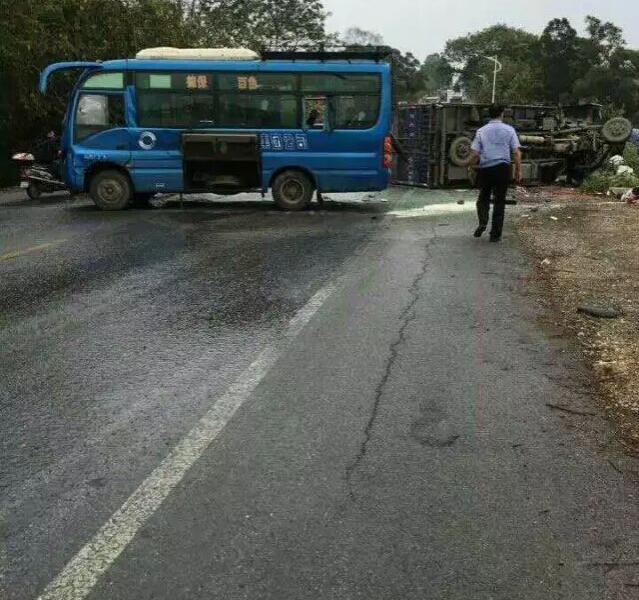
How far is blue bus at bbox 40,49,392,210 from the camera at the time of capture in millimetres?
14273

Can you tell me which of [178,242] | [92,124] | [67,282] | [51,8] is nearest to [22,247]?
[178,242]

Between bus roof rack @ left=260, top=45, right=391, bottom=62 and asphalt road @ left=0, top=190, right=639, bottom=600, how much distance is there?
7843mm

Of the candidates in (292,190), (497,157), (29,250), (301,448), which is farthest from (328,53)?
(301,448)

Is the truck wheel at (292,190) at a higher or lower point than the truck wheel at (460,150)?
lower

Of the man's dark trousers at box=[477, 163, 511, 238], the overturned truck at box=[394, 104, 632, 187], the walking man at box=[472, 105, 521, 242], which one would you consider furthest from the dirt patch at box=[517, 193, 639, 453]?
the overturned truck at box=[394, 104, 632, 187]

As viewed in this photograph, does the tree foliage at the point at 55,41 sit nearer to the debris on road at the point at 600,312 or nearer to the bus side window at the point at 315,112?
the bus side window at the point at 315,112

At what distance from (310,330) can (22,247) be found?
19.6 feet

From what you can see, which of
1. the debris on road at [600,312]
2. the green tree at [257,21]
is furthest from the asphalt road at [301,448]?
the green tree at [257,21]

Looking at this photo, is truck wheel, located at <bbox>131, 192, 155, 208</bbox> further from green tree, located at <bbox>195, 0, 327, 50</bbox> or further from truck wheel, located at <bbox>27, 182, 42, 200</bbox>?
green tree, located at <bbox>195, 0, 327, 50</bbox>

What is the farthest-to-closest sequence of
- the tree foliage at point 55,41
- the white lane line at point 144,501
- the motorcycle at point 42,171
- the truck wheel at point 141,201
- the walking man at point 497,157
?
the tree foliage at point 55,41 → the motorcycle at point 42,171 → the truck wheel at point 141,201 → the walking man at point 497,157 → the white lane line at point 144,501

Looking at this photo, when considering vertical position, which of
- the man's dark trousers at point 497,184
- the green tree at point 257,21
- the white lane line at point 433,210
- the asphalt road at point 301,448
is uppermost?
the green tree at point 257,21

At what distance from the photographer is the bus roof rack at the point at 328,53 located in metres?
14.4

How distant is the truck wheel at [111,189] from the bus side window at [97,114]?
2.71 feet

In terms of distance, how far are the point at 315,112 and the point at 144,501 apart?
1197 centimetres
